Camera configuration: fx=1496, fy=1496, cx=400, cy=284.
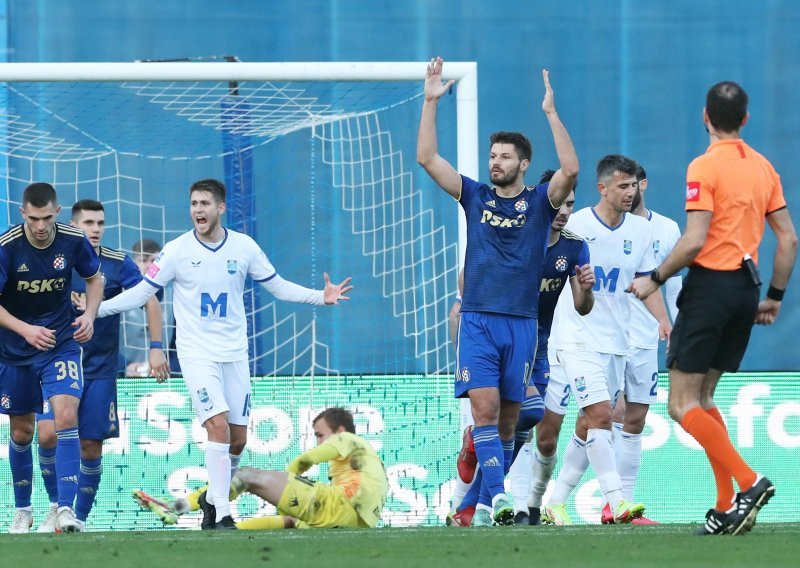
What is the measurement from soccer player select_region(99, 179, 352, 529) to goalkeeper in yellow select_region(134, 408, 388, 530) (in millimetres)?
236

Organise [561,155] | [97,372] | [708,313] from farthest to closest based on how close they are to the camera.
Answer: [97,372], [561,155], [708,313]

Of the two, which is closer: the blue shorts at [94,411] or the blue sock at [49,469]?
the blue sock at [49,469]

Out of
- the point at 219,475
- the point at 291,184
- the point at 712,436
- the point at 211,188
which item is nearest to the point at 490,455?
the point at 712,436

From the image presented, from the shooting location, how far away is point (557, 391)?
932 cm

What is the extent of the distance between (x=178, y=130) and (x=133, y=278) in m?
2.89

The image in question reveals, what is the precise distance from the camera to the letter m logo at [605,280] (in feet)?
29.7

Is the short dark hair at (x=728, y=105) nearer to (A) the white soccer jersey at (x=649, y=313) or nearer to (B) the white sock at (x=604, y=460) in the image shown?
(B) the white sock at (x=604, y=460)

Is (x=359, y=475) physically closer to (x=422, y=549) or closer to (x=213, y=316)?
(x=213, y=316)

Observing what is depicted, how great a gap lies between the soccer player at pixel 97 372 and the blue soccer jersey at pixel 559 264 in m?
2.48

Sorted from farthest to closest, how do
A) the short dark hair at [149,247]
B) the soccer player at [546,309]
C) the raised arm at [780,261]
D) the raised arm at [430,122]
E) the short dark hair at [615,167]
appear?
the short dark hair at [149,247]
the short dark hair at [615,167]
the soccer player at [546,309]
the raised arm at [430,122]
the raised arm at [780,261]

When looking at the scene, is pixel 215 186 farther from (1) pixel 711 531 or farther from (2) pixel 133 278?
(1) pixel 711 531

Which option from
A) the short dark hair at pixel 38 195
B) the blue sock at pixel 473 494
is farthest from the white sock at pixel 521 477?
the short dark hair at pixel 38 195

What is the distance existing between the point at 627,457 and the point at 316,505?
2.25 m

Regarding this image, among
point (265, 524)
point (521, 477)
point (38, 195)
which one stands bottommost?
point (265, 524)
